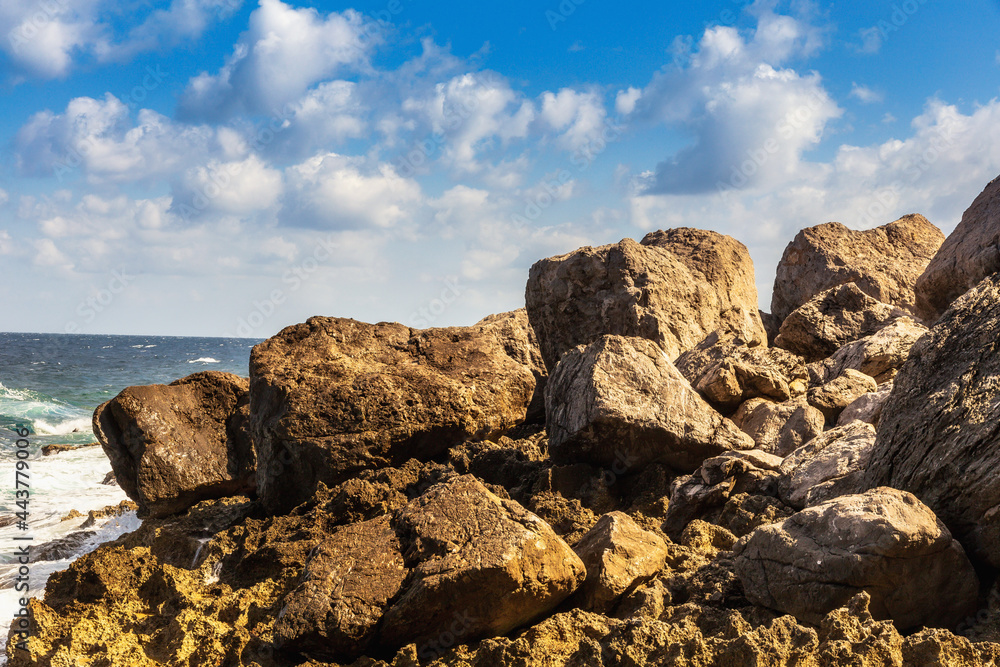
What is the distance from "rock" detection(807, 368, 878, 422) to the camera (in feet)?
22.5

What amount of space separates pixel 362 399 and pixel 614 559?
343 cm

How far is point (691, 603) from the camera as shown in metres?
4.19

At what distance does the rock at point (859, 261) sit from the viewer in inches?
478

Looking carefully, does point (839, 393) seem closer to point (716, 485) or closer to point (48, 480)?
point (716, 485)

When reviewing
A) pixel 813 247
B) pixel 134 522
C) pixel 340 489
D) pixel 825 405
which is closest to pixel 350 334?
pixel 340 489

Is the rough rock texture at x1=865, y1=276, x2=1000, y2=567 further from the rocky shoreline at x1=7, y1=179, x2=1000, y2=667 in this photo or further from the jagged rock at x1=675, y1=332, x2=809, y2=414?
the jagged rock at x1=675, y1=332, x2=809, y2=414

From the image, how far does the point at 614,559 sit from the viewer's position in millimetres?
4594

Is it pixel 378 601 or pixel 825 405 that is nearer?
pixel 378 601

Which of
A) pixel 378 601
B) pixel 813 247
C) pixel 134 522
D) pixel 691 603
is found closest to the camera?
pixel 691 603

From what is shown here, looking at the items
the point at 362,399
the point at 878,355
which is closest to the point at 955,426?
the point at 878,355

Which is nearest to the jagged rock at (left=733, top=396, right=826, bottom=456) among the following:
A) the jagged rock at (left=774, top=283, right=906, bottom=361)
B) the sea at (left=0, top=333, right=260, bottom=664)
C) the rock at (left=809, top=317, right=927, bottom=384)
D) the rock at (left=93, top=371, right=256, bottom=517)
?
the rock at (left=809, top=317, right=927, bottom=384)

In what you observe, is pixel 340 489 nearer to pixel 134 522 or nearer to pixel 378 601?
pixel 378 601

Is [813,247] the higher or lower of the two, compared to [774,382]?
higher

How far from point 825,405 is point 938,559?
3180 millimetres
